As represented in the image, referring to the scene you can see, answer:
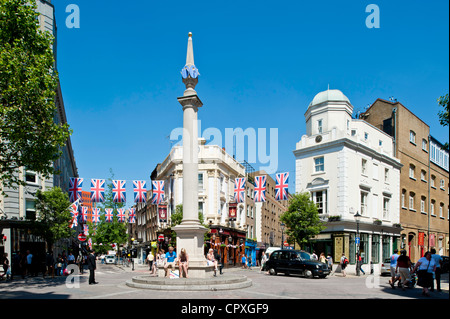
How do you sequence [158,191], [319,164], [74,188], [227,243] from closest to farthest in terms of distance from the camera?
[74,188]
[158,191]
[319,164]
[227,243]

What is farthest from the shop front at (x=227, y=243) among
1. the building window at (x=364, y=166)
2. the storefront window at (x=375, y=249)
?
the building window at (x=364, y=166)

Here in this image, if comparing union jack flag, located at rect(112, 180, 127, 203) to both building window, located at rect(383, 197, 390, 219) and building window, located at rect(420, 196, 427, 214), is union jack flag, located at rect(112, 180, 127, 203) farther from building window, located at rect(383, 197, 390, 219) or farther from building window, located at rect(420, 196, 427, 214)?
building window, located at rect(420, 196, 427, 214)

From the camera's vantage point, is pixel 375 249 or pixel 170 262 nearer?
pixel 170 262

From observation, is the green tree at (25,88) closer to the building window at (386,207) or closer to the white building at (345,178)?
the white building at (345,178)

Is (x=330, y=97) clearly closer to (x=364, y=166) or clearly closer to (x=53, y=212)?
(x=364, y=166)

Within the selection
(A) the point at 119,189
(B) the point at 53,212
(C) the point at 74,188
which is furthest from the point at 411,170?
(B) the point at 53,212

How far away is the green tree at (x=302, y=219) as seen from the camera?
34.7 m

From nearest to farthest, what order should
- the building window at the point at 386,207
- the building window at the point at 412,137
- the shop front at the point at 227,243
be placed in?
the shop front at the point at 227,243 → the building window at the point at 386,207 → the building window at the point at 412,137

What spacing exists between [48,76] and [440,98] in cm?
1725

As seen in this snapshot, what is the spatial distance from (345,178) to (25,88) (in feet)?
89.7

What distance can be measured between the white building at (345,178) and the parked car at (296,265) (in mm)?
10479

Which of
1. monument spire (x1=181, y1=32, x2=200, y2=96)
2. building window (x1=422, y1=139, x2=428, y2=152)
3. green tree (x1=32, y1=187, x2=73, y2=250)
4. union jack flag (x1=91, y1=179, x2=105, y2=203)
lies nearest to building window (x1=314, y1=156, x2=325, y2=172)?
building window (x1=422, y1=139, x2=428, y2=152)

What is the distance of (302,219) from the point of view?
35.0 metres
